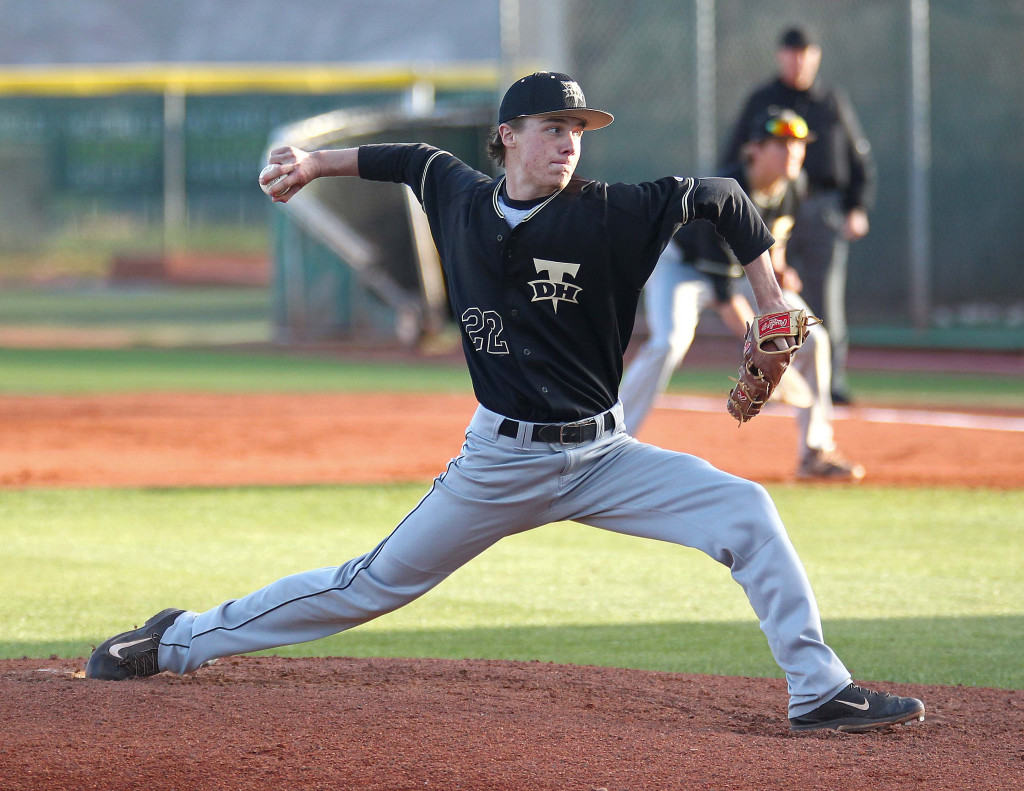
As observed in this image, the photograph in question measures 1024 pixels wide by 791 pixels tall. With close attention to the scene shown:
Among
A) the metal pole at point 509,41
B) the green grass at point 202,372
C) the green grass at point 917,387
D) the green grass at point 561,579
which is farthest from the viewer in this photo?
the metal pole at point 509,41

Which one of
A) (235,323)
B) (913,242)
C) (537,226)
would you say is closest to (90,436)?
(537,226)

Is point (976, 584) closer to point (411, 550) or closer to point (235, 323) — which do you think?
point (411, 550)

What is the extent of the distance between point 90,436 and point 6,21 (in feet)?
109

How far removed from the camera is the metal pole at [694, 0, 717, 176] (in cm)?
1443

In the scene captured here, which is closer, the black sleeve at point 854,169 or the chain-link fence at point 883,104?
the black sleeve at point 854,169

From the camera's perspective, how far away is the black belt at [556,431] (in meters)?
3.42

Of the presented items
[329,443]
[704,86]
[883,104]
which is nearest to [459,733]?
[329,443]

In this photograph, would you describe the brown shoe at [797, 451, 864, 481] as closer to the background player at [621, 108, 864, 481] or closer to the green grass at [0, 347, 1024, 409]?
the background player at [621, 108, 864, 481]

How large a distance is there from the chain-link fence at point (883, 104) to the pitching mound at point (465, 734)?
10.9 metres

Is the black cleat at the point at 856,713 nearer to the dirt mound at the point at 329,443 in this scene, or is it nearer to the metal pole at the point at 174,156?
the dirt mound at the point at 329,443

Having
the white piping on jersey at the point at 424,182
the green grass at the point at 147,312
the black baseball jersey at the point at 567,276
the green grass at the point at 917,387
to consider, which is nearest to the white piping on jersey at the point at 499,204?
the black baseball jersey at the point at 567,276

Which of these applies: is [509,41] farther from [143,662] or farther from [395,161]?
[143,662]

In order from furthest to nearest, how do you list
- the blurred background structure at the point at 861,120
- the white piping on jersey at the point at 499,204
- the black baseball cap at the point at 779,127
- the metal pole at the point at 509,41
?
the blurred background structure at the point at 861,120 < the metal pole at the point at 509,41 < the black baseball cap at the point at 779,127 < the white piping on jersey at the point at 499,204

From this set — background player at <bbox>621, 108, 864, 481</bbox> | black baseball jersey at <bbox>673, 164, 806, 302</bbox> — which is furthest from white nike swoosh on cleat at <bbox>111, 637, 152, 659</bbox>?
black baseball jersey at <bbox>673, 164, 806, 302</bbox>
